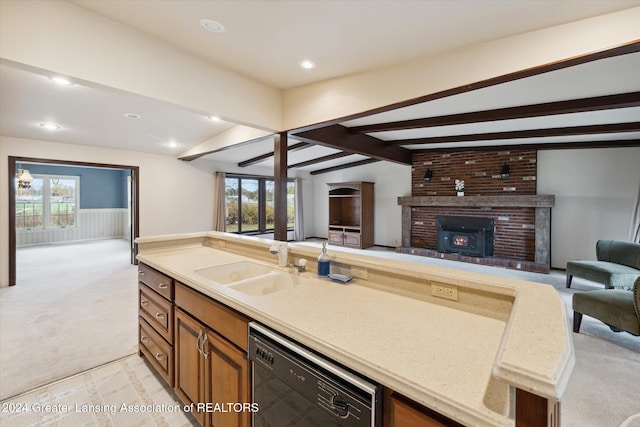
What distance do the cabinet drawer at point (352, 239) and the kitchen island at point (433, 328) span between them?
5.97 metres

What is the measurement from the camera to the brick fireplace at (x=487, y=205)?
5516 millimetres

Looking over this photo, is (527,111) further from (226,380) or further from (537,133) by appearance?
(226,380)

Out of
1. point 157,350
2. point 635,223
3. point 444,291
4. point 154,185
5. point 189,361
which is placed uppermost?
point 154,185

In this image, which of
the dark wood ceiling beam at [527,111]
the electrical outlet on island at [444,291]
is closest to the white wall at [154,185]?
the dark wood ceiling beam at [527,111]

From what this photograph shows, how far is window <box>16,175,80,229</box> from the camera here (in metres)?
7.89

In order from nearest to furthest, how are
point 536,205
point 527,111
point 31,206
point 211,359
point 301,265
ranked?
point 211,359 → point 301,265 → point 527,111 → point 536,205 → point 31,206

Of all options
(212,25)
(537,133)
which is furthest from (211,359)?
(537,133)

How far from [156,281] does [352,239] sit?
631 cm

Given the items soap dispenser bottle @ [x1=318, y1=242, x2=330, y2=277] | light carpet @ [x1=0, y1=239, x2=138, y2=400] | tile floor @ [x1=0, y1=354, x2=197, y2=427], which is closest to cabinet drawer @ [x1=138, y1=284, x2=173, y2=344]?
tile floor @ [x1=0, y1=354, x2=197, y2=427]

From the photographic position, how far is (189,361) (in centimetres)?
169

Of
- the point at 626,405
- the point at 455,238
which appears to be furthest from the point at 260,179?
the point at 626,405

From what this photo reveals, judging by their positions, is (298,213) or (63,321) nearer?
(63,321)

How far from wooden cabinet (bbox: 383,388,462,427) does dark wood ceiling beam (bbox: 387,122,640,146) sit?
17.3 feet

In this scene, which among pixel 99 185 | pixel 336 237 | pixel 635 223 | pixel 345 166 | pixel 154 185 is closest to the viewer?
pixel 635 223
